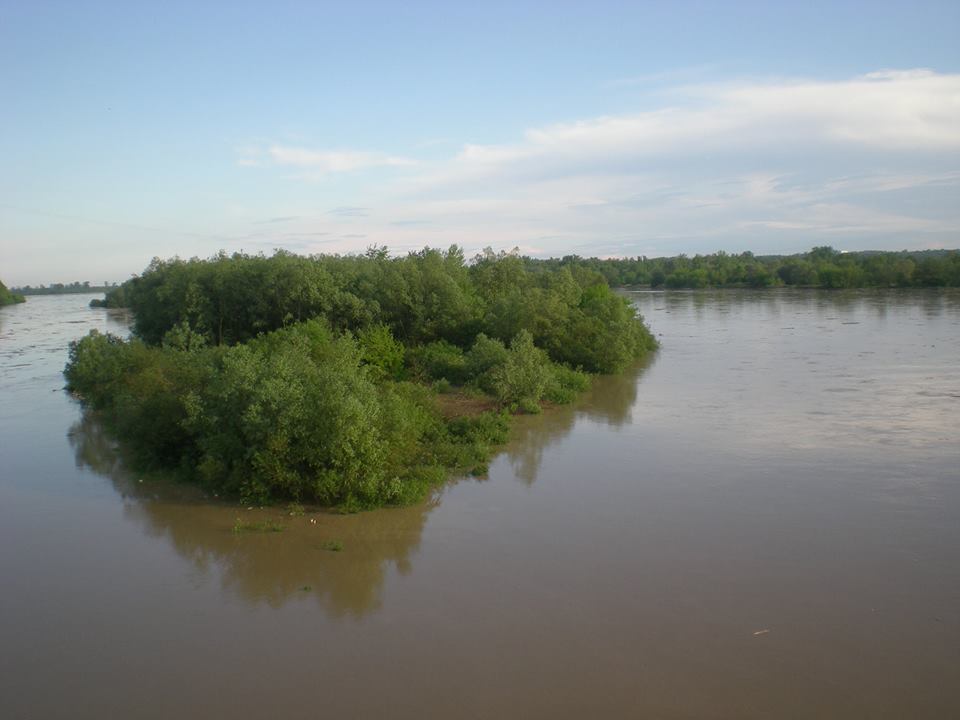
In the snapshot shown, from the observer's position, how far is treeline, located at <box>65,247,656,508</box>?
12.2m

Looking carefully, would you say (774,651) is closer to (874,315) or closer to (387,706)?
(387,706)

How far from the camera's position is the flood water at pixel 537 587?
729 centimetres

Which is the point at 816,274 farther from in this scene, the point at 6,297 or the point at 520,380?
the point at 6,297

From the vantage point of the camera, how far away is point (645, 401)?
21328 mm

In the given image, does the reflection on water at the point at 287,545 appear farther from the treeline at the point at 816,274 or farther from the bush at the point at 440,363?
the treeline at the point at 816,274

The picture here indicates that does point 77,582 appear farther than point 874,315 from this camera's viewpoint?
No

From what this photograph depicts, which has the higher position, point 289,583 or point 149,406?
point 149,406

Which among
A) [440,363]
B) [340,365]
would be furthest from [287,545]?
[440,363]

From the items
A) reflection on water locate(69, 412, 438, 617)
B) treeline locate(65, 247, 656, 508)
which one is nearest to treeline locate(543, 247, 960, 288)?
treeline locate(65, 247, 656, 508)

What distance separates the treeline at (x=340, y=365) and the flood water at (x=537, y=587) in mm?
882

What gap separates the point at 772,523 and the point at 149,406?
38.9 feet

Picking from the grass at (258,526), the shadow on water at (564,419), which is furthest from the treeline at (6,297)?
the grass at (258,526)

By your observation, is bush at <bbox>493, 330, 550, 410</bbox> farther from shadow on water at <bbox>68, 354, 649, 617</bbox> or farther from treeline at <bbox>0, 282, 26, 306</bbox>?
treeline at <bbox>0, 282, 26, 306</bbox>

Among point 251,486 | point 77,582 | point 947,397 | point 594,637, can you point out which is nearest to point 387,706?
point 594,637
